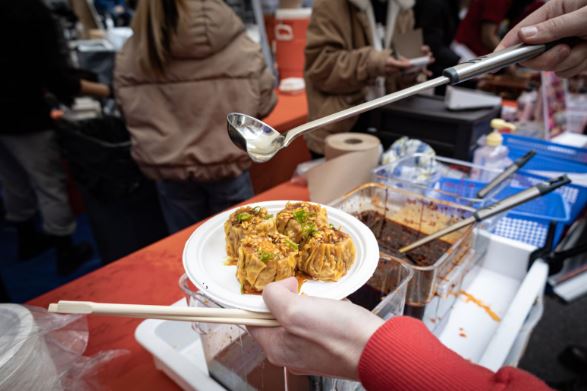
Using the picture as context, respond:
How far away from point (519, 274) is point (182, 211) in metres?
1.61

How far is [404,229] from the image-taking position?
3.55 feet

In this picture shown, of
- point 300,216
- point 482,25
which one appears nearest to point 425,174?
point 300,216

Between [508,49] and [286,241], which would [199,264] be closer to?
[286,241]

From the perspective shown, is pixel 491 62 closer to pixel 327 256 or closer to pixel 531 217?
pixel 327 256

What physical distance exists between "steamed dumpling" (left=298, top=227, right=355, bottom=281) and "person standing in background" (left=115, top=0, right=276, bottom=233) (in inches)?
43.0

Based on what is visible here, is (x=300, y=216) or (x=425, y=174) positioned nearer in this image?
(x=300, y=216)

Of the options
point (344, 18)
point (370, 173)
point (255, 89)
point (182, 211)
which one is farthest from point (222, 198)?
point (344, 18)

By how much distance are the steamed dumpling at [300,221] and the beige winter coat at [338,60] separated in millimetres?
1179

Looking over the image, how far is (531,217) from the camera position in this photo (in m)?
1.24

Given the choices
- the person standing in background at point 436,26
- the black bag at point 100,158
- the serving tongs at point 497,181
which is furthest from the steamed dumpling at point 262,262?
the person standing in background at point 436,26

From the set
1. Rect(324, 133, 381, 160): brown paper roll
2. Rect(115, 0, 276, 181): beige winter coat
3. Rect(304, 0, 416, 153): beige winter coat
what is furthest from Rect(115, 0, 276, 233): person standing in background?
Rect(324, 133, 381, 160): brown paper roll

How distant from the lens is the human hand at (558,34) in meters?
0.85

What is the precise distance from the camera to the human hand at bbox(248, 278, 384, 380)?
21.3 inches

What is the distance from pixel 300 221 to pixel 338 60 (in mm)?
1288
